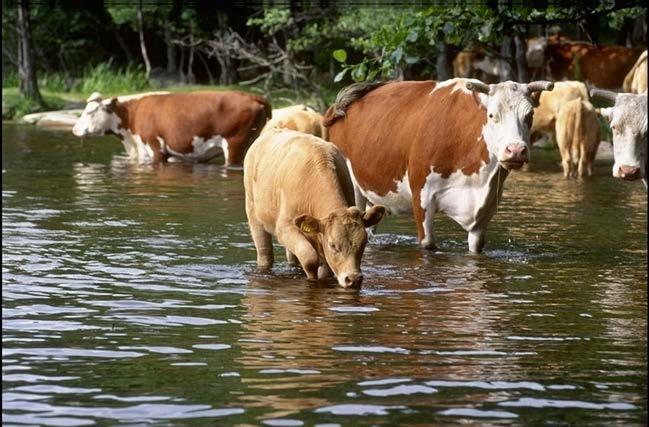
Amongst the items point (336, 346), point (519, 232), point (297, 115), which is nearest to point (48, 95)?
point (297, 115)

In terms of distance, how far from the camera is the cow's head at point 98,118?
25078mm

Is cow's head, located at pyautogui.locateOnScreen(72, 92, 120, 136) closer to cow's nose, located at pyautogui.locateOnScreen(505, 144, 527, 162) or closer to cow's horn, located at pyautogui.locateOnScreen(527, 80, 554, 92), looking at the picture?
cow's horn, located at pyautogui.locateOnScreen(527, 80, 554, 92)

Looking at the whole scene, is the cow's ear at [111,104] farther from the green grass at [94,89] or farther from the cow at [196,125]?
the green grass at [94,89]

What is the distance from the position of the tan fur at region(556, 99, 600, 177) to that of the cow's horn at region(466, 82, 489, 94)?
9.48 meters

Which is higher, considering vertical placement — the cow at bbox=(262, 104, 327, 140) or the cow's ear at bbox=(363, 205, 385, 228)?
the cow's ear at bbox=(363, 205, 385, 228)

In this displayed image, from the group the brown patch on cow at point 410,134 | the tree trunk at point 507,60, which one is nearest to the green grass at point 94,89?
the tree trunk at point 507,60

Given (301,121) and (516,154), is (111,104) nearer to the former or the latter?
(301,121)

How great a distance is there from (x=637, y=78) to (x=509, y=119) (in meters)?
17.5

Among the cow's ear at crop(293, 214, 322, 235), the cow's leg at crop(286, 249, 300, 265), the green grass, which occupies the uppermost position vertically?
the cow's ear at crop(293, 214, 322, 235)

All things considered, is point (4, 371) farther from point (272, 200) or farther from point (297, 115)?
point (297, 115)

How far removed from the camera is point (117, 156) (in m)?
25.5

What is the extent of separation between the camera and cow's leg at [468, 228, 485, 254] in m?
12.9

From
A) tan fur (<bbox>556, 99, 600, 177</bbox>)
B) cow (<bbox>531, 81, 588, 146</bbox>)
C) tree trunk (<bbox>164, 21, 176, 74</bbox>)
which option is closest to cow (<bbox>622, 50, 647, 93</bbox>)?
cow (<bbox>531, 81, 588, 146</bbox>)

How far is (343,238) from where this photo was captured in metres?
10.2
